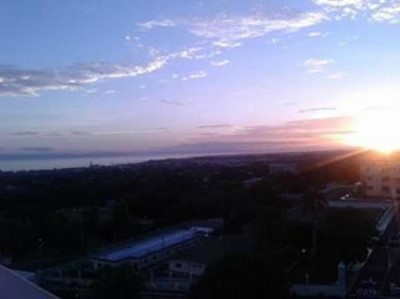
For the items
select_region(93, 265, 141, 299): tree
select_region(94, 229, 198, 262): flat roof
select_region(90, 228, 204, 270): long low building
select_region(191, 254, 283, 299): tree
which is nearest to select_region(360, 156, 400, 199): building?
select_region(94, 229, 198, 262): flat roof

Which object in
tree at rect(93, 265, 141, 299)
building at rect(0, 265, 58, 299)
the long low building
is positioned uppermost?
building at rect(0, 265, 58, 299)

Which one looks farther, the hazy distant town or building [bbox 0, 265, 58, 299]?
the hazy distant town

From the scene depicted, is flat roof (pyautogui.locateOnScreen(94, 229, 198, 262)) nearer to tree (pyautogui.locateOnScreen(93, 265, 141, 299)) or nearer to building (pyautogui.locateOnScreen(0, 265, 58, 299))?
tree (pyautogui.locateOnScreen(93, 265, 141, 299))

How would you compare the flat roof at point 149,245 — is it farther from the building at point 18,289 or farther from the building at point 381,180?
the building at point 381,180

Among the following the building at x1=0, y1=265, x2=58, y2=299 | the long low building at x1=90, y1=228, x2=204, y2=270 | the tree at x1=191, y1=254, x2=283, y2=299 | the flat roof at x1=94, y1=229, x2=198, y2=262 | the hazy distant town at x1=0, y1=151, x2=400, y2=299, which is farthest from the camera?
Answer: the flat roof at x1=94, y1=229, x2=198, y2=262

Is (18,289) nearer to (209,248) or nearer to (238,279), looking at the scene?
(238,279)

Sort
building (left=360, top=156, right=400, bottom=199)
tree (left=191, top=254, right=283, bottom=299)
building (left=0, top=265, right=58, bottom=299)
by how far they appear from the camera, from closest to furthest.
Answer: building (left=0, top=265, right=58, bottom=299), tree (left=191, top=254, right=283, bottom=299), building (left=360, top=156, right=400, bottom=199)

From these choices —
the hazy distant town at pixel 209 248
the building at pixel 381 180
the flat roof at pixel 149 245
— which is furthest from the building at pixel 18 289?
the building at pixel 381 180

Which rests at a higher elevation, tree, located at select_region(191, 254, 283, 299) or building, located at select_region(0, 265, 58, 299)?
building, located at select_region(0, 265, 58, 299)

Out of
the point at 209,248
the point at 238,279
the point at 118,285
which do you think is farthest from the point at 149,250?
the point at 238,279
